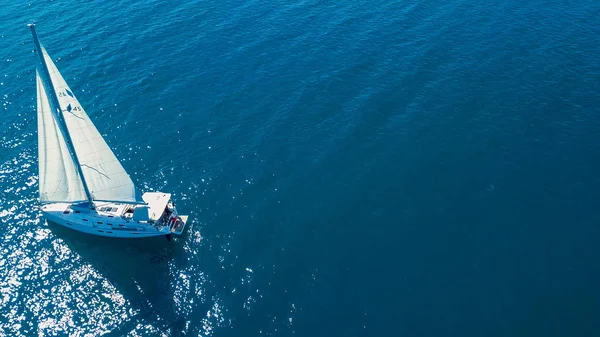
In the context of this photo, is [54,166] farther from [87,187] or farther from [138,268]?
[138,268]

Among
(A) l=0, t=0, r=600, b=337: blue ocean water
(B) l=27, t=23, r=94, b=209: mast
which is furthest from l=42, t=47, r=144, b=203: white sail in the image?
(A) l=0, t=0, r=600, b=337: blue ocean water

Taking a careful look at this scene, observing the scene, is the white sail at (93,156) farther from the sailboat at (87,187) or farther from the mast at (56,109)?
the mast at (56,109)

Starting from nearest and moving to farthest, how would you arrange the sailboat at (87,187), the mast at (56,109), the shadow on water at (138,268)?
the mast at (56,109)
the shadow on water at (138,268)
the sailboat at (87,187)

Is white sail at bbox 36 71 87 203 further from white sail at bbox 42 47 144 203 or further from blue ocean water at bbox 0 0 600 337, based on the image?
blue ocean water at bbox 0 0 600 337

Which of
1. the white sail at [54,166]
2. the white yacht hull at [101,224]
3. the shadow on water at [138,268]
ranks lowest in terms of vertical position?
the shadow on water at [138,268]

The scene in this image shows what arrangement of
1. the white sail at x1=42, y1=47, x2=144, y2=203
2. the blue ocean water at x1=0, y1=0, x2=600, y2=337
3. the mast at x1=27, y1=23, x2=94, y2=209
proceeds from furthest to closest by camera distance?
the blue ocean water at x1=0, y1=0, x2=600, y2=337 < the white sail at x1=42, y1=47, x2=144, y2=203 < the mast at x1=27, y1=23, x2=94, y2=209

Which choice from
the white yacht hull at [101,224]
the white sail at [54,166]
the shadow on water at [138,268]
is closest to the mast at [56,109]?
the white sail at [54,166]
